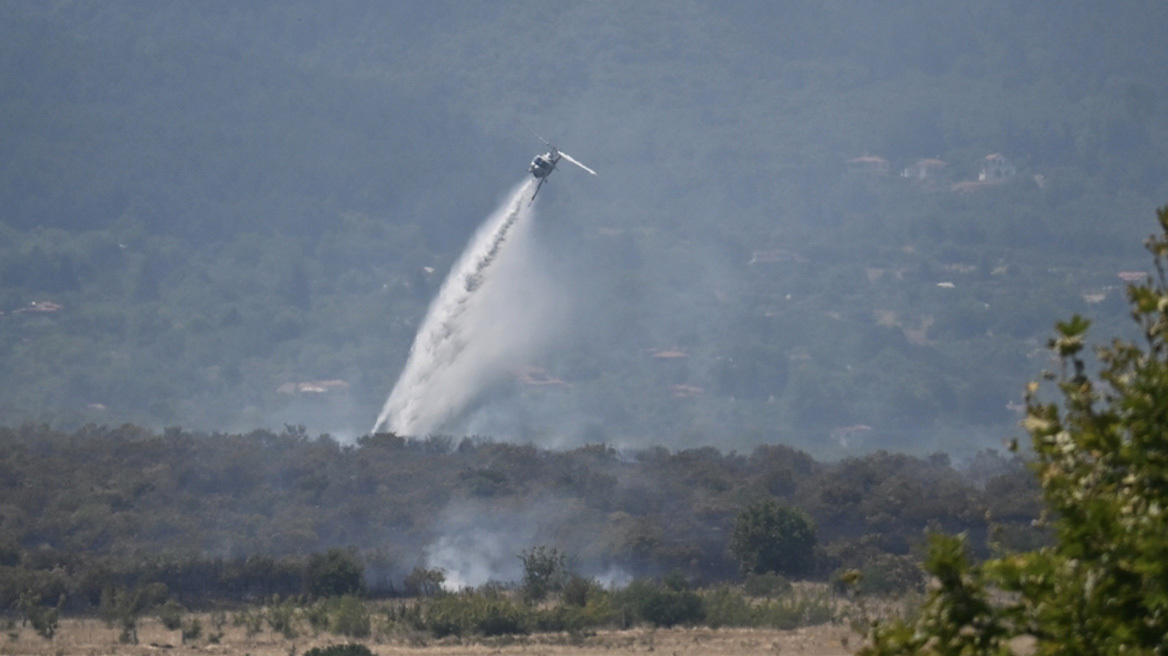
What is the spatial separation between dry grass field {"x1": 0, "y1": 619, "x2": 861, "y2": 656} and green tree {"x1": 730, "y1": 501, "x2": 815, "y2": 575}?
11659 mm

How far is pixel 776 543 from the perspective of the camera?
5200 centimetres

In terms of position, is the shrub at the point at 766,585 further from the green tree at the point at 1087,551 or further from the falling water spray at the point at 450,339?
the green tree at the point at 1087,551

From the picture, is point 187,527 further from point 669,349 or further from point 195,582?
point 669,349

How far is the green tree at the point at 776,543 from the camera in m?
52.0

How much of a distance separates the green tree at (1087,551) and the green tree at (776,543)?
41031 millimetres

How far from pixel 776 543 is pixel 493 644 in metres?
15.9

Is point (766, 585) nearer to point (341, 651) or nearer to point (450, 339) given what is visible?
point (341, 651)

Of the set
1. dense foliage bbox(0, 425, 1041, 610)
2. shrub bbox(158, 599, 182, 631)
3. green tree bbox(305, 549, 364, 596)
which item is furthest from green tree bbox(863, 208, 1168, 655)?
green tree bbox(305, 549, 364, 596)

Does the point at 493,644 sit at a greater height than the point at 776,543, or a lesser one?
lesser

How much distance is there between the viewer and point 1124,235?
199 metres

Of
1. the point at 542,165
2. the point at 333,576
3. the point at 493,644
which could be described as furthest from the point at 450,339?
the point at 493,644

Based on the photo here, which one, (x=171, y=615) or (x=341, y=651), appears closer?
(x=341, y=651)

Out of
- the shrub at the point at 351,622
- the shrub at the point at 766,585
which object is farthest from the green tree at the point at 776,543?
the shrub at the point at 351,622

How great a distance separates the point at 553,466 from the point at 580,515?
13956 mm
